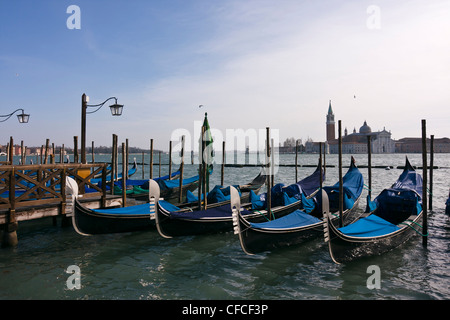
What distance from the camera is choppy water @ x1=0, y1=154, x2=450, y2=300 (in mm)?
4109

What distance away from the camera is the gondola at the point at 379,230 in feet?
15.7

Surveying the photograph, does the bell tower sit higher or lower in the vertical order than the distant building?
higher

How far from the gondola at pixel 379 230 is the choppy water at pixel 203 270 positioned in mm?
198

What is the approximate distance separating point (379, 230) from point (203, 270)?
10.0 feet

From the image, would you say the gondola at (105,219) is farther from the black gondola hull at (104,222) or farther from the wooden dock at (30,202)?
the wooden dock at (30,202)

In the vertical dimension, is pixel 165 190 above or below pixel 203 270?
above

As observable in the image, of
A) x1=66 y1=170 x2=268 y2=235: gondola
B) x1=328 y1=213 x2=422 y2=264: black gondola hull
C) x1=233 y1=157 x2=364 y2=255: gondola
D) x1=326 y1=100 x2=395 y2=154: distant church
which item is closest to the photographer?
x1=328 y1=213 x2=422 y2=264: black gondola hull

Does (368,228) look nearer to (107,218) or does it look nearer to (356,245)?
(356,245)

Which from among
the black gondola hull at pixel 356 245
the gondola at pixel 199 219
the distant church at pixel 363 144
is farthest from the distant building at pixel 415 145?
the black gondola hull at pixel 356 245

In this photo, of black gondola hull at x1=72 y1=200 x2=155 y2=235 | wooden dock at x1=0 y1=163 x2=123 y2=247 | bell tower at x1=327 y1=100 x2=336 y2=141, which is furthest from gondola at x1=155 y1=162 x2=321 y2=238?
bell tower at x1=327 y1=100 x2=336 y2=141

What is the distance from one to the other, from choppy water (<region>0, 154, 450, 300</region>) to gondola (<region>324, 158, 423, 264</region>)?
0.20 m

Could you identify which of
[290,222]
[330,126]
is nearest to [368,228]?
[290,222]

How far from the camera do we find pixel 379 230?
546 centimetres

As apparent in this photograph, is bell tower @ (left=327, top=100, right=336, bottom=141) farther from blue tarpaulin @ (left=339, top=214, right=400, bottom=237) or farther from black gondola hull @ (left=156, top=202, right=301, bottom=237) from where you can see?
blue tarpaulin @ (left=339, top=214, right=400, bottom=237)
